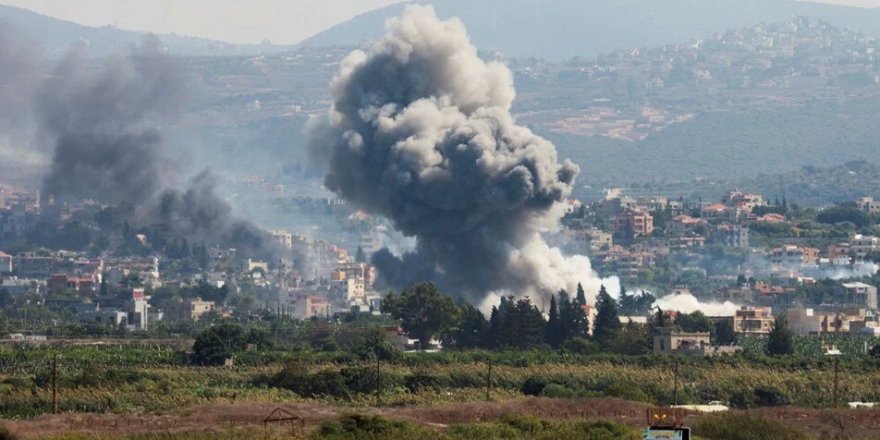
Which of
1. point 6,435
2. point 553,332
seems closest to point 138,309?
point 553,332

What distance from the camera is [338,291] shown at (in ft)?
472

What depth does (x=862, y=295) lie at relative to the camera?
133000 mm

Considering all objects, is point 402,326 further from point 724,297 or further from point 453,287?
point 724,297

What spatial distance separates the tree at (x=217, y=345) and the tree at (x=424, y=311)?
34.6 feet

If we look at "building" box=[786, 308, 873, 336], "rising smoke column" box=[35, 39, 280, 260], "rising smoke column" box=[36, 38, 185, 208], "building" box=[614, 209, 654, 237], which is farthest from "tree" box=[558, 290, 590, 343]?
"building" box=[614, 209, 654, 237]

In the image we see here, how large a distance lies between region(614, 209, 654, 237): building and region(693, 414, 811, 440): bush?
135 metres

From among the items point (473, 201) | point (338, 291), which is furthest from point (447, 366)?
point (338, 291)

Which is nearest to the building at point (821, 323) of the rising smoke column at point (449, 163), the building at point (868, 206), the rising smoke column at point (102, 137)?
the rising smoke column at point (449, 163)

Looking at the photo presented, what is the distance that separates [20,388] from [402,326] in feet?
103

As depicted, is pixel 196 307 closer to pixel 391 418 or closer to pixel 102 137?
pixel 102 137

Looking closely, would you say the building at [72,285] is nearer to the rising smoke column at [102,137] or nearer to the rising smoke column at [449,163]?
the rising smoke column at [102,137]

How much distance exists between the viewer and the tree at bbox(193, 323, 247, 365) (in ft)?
250

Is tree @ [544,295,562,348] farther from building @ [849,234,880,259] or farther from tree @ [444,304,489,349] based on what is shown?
building @ [849,234,880,259]

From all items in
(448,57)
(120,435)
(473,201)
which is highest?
(448,57)
